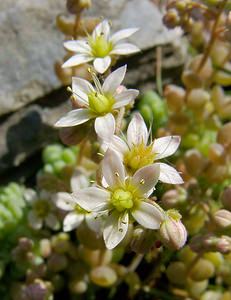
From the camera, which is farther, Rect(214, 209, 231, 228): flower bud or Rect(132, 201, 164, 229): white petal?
Rect(214, 209, 231, 228): flower bud

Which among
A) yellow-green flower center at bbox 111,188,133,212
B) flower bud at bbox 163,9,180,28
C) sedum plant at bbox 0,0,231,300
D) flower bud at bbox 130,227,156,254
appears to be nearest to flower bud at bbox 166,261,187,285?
sedum plant at bbox 0,0,231,300

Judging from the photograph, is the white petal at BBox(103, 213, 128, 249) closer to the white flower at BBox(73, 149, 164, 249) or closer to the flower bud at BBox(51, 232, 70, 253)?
the white flower at BBox(73, 149, 164, 249)

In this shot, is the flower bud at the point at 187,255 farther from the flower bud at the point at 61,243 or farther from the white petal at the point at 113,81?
the white petal at the point at 113,81

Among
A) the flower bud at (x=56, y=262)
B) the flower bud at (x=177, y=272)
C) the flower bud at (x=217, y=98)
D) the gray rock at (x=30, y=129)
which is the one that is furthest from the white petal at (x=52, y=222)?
the flower bud at (x=217, y=98)

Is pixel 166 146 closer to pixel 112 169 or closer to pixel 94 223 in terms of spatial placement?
pixel 112 169

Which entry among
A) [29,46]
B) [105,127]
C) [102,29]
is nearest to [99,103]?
[105,127]
